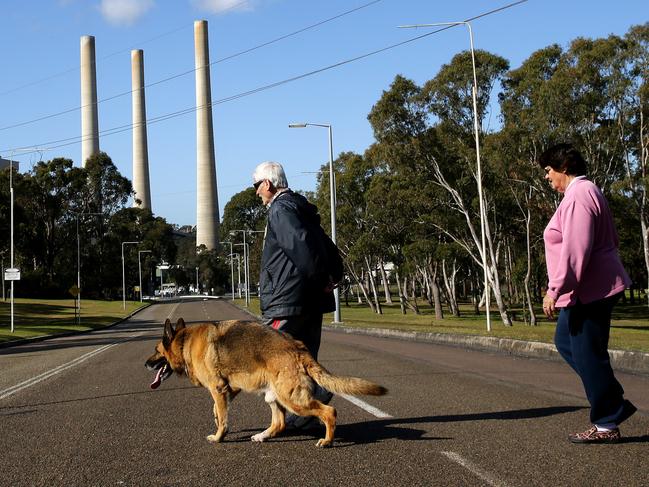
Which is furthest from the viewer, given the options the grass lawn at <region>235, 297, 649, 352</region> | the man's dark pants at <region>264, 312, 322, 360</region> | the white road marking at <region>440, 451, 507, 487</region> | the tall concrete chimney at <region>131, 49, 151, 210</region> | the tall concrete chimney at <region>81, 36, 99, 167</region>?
the tall concrete chimney at <region>131, 49, 151, 210</region>

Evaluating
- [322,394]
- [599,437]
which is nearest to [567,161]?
[599,437]

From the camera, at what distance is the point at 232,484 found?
519 cm

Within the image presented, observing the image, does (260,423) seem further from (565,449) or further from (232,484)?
(565,449)

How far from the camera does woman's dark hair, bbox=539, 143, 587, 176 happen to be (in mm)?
6117

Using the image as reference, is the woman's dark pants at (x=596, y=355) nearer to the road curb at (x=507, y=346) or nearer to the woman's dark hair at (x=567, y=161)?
the woman's dark hair at (x=567, y=161)

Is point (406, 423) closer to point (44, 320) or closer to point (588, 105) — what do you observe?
point (588, 105)

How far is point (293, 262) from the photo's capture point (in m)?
6.32

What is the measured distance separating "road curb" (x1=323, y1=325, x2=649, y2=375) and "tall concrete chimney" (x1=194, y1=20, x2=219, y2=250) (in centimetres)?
7876

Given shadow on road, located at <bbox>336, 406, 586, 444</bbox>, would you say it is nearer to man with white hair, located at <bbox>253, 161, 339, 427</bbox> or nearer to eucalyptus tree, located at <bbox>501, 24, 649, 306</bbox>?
man with white hair, located at <bbox>253, 161, 339, 427</bbox>

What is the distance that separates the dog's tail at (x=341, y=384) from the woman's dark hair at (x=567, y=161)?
2166 mm

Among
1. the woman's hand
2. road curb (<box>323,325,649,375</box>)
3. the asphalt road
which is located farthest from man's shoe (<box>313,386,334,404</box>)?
road curb (<box>323,325,649,375</box>)

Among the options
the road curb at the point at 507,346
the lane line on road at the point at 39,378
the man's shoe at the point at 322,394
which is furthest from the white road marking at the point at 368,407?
the road curb at the point at 507,346

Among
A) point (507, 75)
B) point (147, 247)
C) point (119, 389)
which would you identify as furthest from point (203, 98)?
point (119, 389)

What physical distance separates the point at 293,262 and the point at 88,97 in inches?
4035
